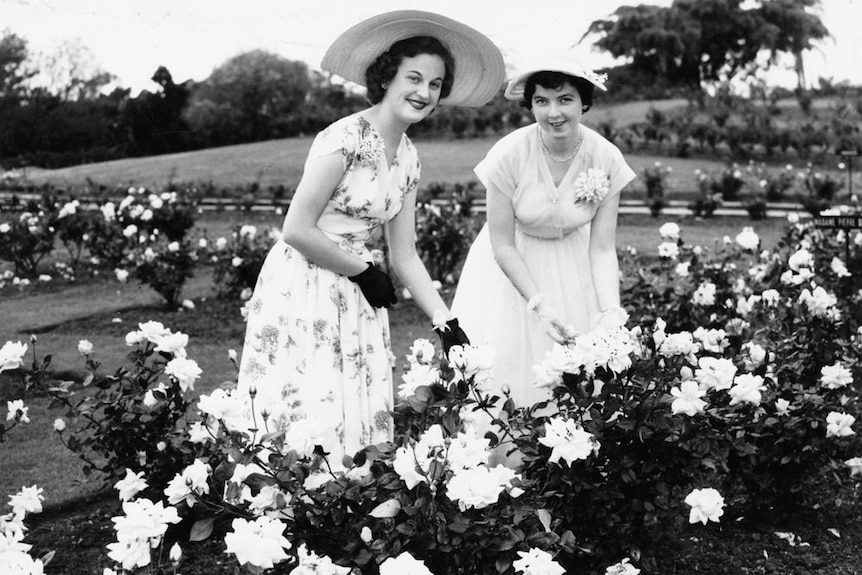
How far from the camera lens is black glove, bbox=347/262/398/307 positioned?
284 cm

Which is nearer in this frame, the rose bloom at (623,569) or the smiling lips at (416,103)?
the rose bloom at (623,569)

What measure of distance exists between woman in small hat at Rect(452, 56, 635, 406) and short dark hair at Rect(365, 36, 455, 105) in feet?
0.98

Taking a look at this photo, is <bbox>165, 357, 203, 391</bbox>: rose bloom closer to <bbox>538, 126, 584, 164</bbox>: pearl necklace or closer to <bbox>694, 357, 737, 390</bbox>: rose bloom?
<bbox>694, 357, 737, 390</bbox>: rose bloom

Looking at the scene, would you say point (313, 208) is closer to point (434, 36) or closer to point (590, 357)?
point (434, 36)

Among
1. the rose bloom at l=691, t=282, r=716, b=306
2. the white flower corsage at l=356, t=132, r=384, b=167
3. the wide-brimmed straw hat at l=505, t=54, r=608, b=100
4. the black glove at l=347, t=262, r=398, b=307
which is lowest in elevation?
the rose bloom at l=691, t=282, r=716, b=306

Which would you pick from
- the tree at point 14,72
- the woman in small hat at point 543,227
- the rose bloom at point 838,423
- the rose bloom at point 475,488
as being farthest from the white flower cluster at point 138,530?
the tree at point 14,72

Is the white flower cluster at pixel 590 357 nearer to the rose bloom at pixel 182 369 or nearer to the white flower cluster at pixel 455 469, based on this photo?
the white flower cluster at pixel 455 469

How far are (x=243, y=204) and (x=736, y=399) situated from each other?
11679 millimetres

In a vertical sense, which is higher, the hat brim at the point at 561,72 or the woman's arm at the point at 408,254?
the hat brim at the point at 561,72

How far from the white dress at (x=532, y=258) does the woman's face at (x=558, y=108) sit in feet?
0.48

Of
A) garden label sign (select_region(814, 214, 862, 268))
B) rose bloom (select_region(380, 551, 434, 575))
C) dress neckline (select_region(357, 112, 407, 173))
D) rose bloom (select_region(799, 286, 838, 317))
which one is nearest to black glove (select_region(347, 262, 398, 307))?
dress neckline (select_region(357, 112, 407, 173))

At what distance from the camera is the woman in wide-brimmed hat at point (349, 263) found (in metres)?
2.76

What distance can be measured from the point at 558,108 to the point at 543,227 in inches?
17.6

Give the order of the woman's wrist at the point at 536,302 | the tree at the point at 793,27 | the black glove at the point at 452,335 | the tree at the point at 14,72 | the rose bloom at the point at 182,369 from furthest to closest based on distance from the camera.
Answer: the tree at the point at 793,27
the tree at the point at 14,72
the woman's wrist at the point at 536,302
the black glove at the point at 452,335
the rose bloom at the point at 182,369
